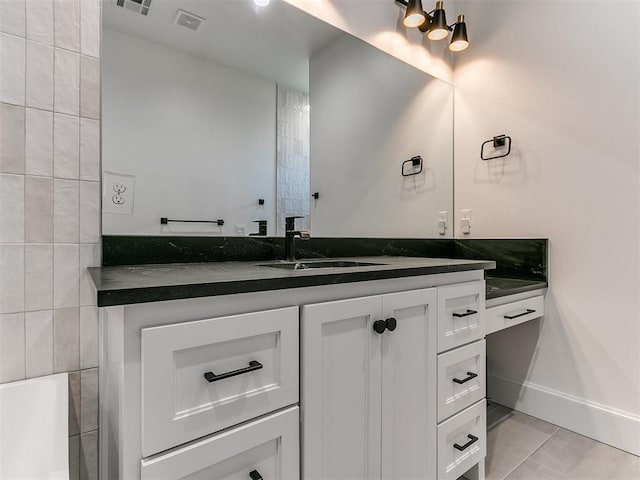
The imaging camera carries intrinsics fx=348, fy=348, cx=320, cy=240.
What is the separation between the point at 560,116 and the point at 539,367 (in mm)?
1399

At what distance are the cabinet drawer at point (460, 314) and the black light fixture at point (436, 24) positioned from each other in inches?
62.5

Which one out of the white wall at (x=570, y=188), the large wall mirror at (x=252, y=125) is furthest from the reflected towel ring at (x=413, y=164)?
the white wall at (x=570, y=188)

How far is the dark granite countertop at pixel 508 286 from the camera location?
62.7 inches

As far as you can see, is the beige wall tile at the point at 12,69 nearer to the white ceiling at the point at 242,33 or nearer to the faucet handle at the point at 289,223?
the white ceiling at the point at 242,33

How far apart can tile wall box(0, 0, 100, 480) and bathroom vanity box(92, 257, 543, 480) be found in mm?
181

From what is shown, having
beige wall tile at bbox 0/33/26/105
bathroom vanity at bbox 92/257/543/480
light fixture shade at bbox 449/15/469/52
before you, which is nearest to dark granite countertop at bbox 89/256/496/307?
bathroom vanity at bbox 92/257/543/480

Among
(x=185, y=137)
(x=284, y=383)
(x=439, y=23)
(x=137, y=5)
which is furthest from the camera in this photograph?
(x=439, y=23)

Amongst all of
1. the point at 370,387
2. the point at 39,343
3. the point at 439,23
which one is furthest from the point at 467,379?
the point at 439,23

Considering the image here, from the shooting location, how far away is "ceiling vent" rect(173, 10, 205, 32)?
1.35 m

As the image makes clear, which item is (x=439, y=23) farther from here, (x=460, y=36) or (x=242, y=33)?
(x=242, y=33)

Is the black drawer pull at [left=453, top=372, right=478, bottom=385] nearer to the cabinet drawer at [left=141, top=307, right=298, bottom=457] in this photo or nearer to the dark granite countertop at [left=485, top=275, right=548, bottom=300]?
the dark granite countertop at [left=485, top=275, right=548, bottom=300]

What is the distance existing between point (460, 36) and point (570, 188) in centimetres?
115

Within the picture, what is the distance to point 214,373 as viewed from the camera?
29.4 inches

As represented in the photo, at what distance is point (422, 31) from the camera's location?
2.22 metres
